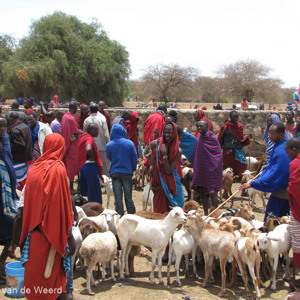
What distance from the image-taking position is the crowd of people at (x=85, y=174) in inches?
126

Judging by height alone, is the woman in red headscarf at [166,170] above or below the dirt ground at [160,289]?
above

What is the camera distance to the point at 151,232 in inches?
187

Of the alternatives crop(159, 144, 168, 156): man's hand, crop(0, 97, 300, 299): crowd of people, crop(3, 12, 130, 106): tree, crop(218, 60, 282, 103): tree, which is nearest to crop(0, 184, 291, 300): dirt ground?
crop(0, 97, 300, 299): crowd of people

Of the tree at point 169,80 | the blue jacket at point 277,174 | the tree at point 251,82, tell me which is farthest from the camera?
the tree at point 251,82

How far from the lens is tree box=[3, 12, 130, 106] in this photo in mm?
25359

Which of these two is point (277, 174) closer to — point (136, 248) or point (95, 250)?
point (136, 248)

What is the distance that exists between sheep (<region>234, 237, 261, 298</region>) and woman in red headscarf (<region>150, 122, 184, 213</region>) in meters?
1.39

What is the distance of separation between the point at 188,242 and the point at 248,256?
2.68 ft

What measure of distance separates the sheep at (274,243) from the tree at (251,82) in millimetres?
31448

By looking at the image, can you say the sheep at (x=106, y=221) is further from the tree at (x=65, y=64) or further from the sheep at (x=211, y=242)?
the tree at (x=65, y=64)

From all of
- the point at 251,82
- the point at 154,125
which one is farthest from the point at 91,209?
the point at 251,82

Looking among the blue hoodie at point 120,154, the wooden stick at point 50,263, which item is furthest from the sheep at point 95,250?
the blue hoodie at point 120,154

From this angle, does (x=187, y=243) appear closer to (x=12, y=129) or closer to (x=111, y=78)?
(x=12, y=129)

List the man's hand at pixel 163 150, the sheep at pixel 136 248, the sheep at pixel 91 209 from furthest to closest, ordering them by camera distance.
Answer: the sheep at pixel 91 209, the man's hand at pixel 163 150, the sheep at pixel 136 248
